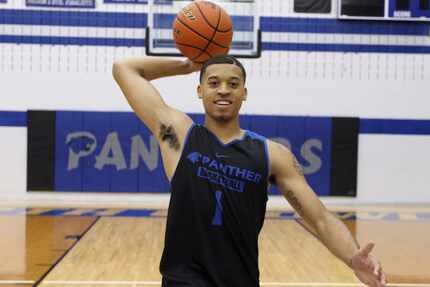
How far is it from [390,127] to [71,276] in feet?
28.2

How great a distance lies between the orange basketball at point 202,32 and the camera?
3.77m

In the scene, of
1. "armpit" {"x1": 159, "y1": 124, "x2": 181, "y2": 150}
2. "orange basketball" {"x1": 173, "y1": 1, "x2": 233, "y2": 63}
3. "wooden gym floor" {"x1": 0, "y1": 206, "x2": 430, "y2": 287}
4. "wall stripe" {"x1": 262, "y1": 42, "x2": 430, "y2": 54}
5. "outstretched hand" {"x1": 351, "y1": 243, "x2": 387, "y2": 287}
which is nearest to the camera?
"outstretched hand" {"x1": 351, "y1": 243, "x2": 387, "y2": 287}

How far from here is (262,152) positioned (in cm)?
288

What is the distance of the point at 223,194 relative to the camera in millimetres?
2781

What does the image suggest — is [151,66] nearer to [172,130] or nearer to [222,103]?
[172,130]

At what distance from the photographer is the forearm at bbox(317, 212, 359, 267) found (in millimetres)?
2709

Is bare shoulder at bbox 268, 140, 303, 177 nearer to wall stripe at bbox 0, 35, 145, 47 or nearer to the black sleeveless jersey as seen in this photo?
the black sleeveless jersey

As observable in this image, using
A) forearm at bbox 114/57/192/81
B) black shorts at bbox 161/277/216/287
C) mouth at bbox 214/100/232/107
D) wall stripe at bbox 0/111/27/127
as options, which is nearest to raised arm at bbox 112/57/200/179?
forearm at bbox 114/57/192/81

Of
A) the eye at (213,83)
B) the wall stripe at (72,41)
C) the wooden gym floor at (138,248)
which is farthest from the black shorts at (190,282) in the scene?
the wall stripe at (72,41)

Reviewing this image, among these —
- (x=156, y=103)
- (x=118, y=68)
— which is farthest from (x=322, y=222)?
(x=118, y=68)

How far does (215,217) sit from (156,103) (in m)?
0.67

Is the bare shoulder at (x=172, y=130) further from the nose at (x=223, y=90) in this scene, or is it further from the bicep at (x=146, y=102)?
the nose at (x=223, y=90)

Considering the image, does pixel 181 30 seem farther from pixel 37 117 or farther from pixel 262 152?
pixel 37 117

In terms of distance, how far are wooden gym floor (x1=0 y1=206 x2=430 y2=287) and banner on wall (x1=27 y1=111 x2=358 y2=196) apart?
4.64 feet
